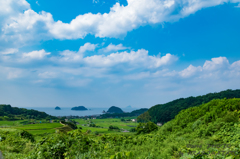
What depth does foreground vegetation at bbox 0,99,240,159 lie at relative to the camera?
198 inches

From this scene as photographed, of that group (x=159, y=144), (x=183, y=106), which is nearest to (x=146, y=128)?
(x=159, y=144)

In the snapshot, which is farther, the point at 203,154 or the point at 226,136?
the point at 226,136

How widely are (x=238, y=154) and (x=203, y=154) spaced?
90 centimetres

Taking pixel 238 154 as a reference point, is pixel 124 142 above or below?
below

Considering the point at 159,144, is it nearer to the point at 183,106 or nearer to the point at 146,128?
the point at 146,128

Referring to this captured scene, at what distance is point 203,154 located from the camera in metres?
4.11

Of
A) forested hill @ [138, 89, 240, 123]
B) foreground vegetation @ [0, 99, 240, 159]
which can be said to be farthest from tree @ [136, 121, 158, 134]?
forested hill @ [138, 89, 240, 123]

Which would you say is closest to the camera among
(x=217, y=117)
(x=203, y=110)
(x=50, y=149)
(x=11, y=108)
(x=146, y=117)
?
(x=50, y=149)

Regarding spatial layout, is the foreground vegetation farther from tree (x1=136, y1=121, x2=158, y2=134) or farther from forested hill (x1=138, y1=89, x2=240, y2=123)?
forested hill (x1=138, y1=89, x2=240, y2=123)

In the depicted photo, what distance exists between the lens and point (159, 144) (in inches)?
292

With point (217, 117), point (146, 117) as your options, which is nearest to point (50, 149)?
point (217, 117)

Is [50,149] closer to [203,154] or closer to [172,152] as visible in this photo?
[172,152]

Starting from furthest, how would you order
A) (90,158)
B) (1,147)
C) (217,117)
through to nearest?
(217,117)
(1,147)
(90,158)

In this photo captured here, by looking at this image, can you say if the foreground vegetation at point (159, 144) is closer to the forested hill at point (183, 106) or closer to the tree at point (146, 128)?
the tree at point (146, 128)
